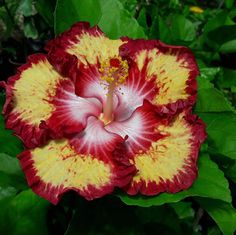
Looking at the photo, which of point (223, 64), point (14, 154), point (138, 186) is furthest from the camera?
point (223, 64)

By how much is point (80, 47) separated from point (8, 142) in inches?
11.2

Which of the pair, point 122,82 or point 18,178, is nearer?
point 18,178

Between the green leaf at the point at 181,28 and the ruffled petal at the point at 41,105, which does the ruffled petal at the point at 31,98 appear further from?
the green leaf at the point at 181,28

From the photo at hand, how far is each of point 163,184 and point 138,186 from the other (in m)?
0.05

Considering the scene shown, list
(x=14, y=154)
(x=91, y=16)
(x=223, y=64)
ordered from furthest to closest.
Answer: (x=223, y=64)
(x=91, y=16)
(x=14, y=154)

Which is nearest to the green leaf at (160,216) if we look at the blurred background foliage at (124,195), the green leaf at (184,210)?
the blurred background foliage at (124,195)

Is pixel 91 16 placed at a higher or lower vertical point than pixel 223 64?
higher

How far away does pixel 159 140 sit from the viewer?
1.05 meters

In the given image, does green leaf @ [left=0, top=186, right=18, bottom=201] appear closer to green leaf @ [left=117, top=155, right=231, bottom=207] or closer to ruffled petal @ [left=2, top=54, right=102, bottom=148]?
ruffled petal @ [left=2, top=54, right=102, bottom=148]

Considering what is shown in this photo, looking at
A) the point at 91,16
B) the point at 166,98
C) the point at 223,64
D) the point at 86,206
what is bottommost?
the point at 223,64

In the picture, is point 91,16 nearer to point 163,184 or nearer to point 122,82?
point 122,82

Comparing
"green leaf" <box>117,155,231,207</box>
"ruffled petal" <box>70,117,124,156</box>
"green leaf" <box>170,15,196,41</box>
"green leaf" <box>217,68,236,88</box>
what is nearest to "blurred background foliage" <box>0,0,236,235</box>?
"green leaf" <box>117,155,231,207</box>

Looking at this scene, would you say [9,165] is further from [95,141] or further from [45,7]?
[45,7]

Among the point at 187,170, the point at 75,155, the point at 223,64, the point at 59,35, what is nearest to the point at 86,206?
the point at 75,155
